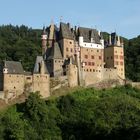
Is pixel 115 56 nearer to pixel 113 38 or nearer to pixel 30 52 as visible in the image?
pixel 113 38

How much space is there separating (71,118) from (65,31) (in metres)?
16.2

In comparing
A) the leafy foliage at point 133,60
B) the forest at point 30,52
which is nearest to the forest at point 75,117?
the leafy foliage at point 133,60

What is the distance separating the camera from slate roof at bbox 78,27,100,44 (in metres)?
77.9

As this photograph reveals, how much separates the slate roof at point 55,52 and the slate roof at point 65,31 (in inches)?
69.5

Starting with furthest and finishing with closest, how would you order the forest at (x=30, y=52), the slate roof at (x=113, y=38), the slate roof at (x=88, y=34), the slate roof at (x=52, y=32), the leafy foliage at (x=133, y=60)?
the forest at (x=30, y=52)
the leafy foliage at (x=133, y=60)
the slate roof at (x=113, y=38)
the slate roof at (x=88, y=34)
the slate roof at (x=52, y=32)

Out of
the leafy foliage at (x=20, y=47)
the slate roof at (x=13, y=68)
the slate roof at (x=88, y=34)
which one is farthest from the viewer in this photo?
the leafy foliage at (x=20, y=47)

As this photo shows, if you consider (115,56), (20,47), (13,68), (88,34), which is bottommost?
(13,68)

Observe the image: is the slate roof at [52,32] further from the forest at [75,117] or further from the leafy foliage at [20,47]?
the leafy foliage at [20,47]

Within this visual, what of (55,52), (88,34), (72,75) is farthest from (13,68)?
(88,34)

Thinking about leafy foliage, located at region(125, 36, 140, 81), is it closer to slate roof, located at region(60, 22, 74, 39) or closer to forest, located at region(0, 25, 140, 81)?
forest, located at region(0, 25, 140, 81)

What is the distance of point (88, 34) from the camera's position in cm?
7894

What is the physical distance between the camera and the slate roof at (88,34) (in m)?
77.9

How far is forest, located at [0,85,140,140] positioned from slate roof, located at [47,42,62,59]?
274 inches

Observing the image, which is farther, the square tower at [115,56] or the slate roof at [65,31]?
the square tower at [115,56]
